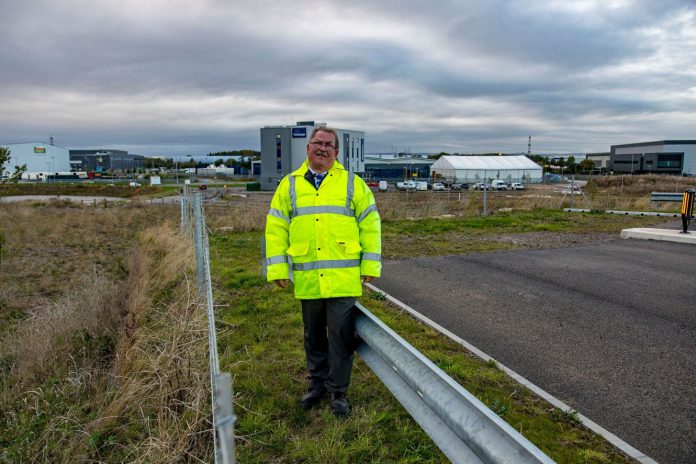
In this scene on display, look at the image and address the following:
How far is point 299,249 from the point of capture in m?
3.72

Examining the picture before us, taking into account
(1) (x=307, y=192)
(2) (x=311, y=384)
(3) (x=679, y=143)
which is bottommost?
(2) (x=311, y=384)

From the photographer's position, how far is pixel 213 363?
7.80 feet

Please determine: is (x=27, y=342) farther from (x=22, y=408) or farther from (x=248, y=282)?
(x=248, y=282)

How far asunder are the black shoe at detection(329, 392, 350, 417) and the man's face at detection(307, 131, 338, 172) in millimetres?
1746

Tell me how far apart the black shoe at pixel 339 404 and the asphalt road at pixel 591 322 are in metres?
1.81

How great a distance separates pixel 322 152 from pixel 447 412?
7.37 feet

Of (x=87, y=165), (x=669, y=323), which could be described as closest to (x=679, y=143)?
(x=669, y=323)

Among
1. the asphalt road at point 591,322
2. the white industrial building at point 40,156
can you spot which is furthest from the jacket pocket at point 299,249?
the white industrial building at point 40,156

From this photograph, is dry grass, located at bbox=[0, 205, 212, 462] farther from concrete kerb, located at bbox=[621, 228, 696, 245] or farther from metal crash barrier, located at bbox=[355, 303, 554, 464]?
concrete kerb, located at bbox=[621, 228, 696, 245]

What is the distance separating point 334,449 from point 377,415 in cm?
57

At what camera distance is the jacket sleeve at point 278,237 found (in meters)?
3.85

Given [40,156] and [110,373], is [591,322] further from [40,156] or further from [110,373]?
[40,156]

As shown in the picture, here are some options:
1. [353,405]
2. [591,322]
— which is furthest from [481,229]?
[353,405]

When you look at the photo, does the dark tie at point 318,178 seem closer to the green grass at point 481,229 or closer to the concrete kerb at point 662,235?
the green grass at point 481,229
